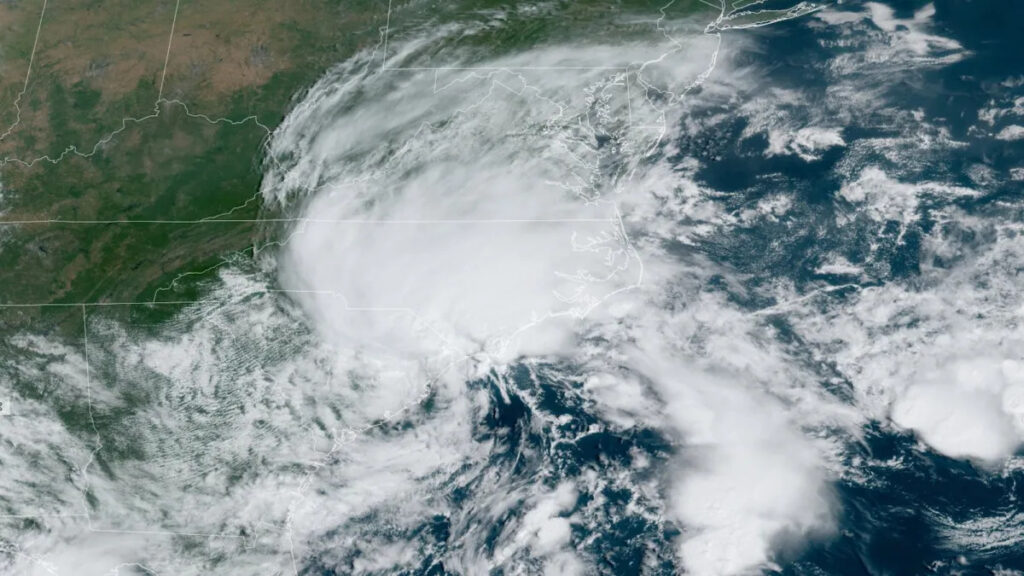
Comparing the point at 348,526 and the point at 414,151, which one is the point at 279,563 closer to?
the point at 348,526

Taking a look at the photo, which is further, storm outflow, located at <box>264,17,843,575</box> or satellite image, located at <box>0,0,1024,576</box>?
storm outflow, located at <box>264,17,843,575</box>

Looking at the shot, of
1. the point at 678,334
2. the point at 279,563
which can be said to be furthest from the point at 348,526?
the point at 678,334

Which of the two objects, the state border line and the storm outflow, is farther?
the state border line

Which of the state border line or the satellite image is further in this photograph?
the state border line

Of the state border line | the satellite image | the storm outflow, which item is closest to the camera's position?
the satellite image

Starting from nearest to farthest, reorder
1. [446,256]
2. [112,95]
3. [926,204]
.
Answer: [926,204] < [446,256] < [112,95]

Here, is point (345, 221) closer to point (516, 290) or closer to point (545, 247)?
point (516, 290)

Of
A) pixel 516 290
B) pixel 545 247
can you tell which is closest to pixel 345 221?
pixel 516 290

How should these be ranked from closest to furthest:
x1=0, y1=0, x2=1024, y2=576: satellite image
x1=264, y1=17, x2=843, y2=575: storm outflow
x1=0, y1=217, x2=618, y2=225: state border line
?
x1=0, y1=0, x2=1024, y2=576: satellite image, x1=264, y1=17, x2=843, y2=575: storm outflow, x1=0, y1=217, x2=618, y2=225: state border line
